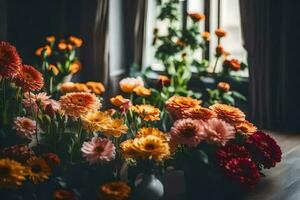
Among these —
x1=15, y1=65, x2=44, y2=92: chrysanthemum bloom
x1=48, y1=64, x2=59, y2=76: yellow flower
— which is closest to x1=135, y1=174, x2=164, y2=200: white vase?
x1=15, y1=65, x2=44, y2=92: chrysanthemum bloom

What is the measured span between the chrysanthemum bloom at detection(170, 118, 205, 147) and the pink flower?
0.02m

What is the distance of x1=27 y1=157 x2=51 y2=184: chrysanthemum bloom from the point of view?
1.56 metres

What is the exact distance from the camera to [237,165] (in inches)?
71.8

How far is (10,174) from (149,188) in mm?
442

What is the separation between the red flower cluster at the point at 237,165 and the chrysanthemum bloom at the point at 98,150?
1.21 ft

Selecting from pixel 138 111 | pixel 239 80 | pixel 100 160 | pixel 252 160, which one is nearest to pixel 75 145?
pixel 100 160

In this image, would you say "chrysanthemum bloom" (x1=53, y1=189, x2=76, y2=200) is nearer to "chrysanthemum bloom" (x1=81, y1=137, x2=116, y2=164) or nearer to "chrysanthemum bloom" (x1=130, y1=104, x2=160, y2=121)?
"chrysanthemum bloom" (x1=81, y1=137, x2=116, y2=164)

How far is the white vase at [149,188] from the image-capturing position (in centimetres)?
174

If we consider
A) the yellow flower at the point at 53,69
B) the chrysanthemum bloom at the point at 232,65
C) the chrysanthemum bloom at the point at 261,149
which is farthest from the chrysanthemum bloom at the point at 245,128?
the chrysanthemum bloom at the point at 232,65

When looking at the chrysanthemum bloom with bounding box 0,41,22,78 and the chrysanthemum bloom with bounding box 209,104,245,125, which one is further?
the chrysanthemum bloom with bounding box 209,104,245,125

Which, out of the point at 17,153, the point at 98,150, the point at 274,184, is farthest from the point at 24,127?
the point at 274,184

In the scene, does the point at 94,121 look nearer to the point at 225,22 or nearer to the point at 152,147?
the point at 152,147

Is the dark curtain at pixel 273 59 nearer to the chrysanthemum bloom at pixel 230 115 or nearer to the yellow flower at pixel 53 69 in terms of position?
the yellow flower at pixel 53 69

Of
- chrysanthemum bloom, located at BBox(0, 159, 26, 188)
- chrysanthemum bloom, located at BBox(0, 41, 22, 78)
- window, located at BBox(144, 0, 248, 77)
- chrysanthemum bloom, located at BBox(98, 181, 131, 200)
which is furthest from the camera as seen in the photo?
window, located at BBox(144, 0, 248, 77)
